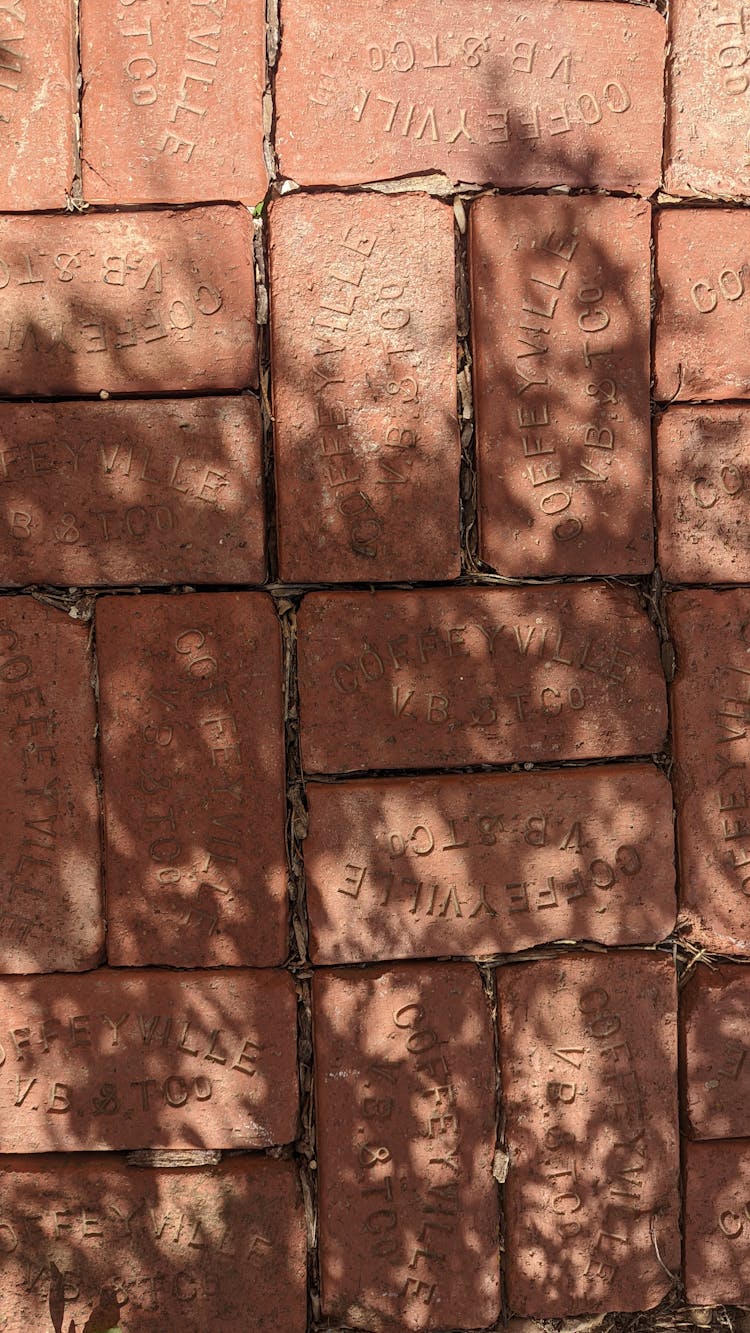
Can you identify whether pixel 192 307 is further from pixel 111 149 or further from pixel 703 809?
pixel 703 809

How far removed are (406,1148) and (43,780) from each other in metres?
1.37

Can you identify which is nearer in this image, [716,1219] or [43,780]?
[43,780]

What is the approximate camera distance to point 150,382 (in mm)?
2650

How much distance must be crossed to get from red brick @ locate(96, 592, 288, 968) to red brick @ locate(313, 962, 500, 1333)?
0.37m

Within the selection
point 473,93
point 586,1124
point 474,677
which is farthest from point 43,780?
point 473,93

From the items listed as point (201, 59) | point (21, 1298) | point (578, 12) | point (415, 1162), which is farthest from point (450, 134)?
point (21, 1298)

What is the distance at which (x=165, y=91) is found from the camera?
8.57 ft

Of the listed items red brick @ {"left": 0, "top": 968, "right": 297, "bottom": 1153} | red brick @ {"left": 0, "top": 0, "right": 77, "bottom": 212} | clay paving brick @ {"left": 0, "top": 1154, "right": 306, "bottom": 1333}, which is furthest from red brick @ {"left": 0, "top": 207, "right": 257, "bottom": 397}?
clay paving brick @ {"left": 0, "top": 1154, "right": 306, "bottom": 1333}

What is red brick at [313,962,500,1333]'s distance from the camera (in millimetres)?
2684

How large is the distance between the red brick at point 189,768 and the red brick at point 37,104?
3.57 ft

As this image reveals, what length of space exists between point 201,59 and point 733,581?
6.43ft

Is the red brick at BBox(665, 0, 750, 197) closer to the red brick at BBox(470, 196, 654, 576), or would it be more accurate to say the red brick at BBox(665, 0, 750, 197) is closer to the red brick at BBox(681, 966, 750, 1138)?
the red brick at BBox(470, 196, 654, 576)

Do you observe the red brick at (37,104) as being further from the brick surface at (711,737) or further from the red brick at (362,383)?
the brick surface at (711,737)

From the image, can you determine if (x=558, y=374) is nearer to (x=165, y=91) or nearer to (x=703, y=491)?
(x=703, y=491)
